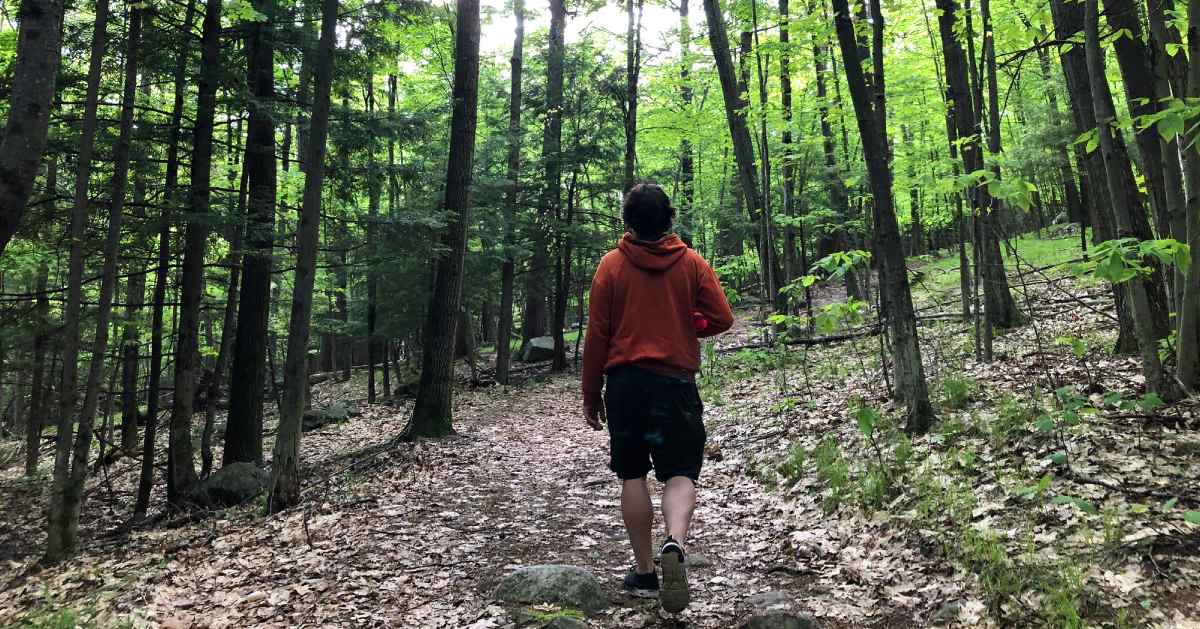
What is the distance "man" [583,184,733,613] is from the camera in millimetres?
3414

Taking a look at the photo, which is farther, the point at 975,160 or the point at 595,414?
the point at 975,160

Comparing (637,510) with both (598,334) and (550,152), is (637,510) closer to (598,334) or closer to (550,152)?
(598,334)

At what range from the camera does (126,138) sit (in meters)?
6.61

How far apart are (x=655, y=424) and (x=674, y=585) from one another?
799 millimetres

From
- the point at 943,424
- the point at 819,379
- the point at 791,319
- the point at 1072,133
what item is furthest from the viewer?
the point at 1072,133

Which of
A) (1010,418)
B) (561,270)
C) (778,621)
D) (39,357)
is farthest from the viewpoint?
(561,270)

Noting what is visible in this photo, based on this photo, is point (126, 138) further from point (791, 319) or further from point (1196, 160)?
point (1196, 160)

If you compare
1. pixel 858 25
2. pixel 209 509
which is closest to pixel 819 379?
pixel 858 25

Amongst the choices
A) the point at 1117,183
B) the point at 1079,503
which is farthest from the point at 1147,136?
the point at 1079,503

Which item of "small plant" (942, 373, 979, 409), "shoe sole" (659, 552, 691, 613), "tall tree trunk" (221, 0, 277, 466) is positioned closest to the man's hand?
"shoe sole" (659, 552, 691, 613)

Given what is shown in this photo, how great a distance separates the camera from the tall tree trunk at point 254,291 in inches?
358

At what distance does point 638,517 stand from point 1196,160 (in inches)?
158

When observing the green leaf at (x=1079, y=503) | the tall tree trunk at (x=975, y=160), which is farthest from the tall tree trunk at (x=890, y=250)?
the green leaf at (x=1079, y=503)

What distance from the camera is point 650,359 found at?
3.41 meters
